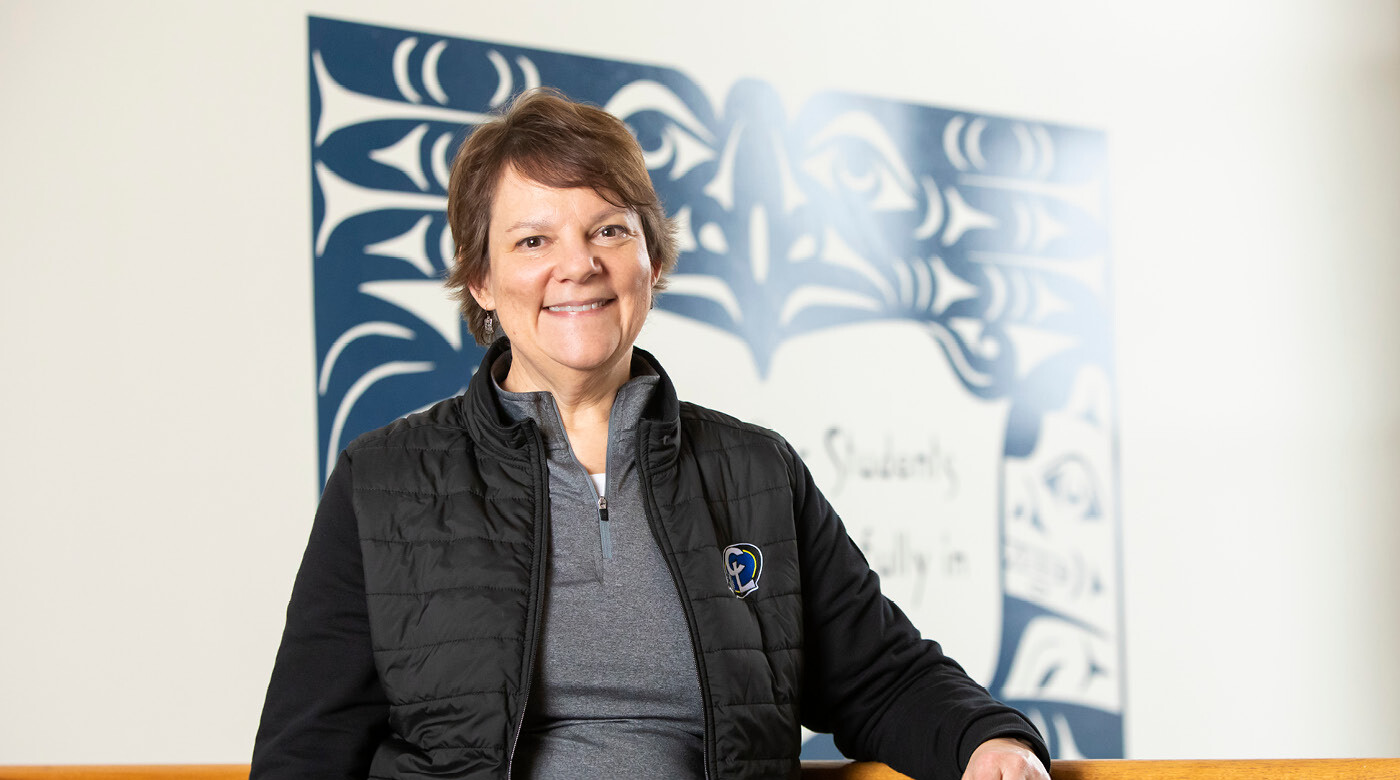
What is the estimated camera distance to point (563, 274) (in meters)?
1.44

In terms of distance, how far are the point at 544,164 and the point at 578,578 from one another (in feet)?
1.61

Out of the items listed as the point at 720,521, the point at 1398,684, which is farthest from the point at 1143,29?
the point at 720,521

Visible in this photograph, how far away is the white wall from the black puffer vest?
1.52 metres

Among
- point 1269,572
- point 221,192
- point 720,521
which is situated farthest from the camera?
point 1269,572

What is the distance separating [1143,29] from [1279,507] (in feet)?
5.73

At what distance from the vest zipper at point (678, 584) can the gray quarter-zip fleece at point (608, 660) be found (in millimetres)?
16

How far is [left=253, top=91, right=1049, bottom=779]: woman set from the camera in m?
1.32

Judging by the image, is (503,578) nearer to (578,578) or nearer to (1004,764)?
(578,578)

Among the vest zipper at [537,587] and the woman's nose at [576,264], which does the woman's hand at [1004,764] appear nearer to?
the vest zipper at [537,587]

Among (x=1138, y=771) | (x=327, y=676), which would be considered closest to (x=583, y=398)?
(x=327, y=676)

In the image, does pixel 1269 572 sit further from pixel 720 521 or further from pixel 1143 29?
pixel 720 521

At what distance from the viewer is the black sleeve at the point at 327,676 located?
132 cm

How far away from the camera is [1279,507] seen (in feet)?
14.1

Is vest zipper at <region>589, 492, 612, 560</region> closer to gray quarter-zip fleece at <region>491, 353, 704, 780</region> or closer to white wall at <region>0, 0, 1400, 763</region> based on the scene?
gray quarter-zip fleece at <region>491, 353, 704, 780</region>
